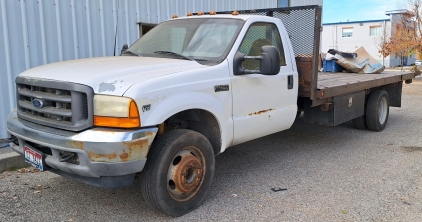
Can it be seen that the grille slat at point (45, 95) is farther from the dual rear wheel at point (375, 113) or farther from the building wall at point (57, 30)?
the dual rear wheel at point (375, 113)

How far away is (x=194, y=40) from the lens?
15.1 feet

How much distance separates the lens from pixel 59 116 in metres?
3.44

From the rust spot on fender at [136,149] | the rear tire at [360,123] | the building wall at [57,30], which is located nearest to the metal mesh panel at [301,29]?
the building wall at [57,30]

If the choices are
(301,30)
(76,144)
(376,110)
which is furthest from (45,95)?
(376,110)

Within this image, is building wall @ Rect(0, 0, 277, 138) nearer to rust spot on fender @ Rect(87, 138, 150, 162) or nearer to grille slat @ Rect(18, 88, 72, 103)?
grille slat @ Rect(18, 88, 72, 103)

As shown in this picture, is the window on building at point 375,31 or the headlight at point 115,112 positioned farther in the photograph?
the window on building at point 375,31

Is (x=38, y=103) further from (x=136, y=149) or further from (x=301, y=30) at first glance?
(x=301, y=30)

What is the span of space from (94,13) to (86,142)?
185 inches

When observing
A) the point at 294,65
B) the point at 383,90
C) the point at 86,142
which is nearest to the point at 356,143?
the point at 383,90

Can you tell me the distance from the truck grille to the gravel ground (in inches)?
39.4

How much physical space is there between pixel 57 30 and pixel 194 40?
3287mm

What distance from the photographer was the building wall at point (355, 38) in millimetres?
43000

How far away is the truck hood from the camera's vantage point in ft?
10.8

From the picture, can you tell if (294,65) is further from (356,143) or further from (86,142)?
(86,142)
